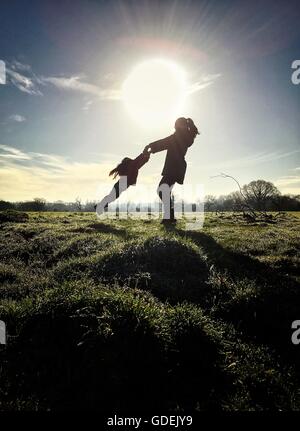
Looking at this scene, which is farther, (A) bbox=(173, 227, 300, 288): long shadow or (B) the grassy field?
(A) bbox=(173, 227, 300, 288): long shadow

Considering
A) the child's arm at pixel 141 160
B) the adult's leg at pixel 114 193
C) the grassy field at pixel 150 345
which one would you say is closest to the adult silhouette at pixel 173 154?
the child's arm at pixel 141 160

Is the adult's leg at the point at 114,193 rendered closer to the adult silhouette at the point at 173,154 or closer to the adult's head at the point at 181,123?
the adult silhouette at the point at 173,154

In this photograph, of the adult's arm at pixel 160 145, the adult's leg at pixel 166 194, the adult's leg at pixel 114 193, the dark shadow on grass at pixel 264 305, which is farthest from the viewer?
the adult's leg at pixel 166 194

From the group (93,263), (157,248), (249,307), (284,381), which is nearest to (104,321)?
(284,381)

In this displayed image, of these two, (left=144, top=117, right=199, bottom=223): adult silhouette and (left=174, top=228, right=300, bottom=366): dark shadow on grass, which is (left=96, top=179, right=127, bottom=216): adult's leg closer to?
(left=144, top=117, right=199, bottom=223): adult silhouette

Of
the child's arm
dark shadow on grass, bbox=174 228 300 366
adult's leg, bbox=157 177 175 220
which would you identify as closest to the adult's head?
the child's arm

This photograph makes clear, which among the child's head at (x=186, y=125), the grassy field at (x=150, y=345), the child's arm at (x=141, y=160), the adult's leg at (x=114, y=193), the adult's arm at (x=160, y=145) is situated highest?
the child's head at (x=186, y=125)

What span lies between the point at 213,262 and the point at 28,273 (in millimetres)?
5361

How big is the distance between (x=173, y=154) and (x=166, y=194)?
236 centimetres

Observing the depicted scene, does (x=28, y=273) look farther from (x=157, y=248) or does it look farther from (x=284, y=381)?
(x=284, y=381)

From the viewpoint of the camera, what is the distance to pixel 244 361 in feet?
16.2

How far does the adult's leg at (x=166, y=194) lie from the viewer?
19234 millimetres

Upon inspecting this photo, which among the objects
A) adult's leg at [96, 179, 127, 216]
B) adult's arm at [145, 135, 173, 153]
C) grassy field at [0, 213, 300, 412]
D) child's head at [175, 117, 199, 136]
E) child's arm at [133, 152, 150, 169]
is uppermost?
child's head at [175, 117, 199, 136]

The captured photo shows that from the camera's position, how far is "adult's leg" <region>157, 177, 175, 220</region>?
19234mm
